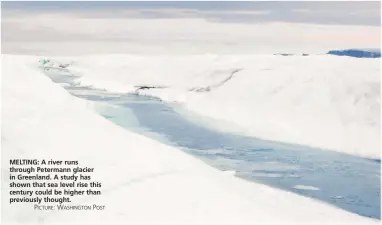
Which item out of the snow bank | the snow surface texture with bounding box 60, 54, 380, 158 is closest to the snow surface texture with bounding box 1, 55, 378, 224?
the snow surface texture with bounding box 60, 54, 380, 158

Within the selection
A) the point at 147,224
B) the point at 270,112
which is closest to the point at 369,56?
the point at 270,112

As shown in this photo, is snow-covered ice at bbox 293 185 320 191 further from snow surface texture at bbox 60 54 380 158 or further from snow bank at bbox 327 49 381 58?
snow bank at bbox 327 49 381 58

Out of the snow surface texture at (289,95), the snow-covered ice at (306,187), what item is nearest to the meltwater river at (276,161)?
the snow-covered ice at (306,187)

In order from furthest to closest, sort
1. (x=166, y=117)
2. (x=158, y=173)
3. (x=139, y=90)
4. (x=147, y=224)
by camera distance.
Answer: (x=139, y=90), (x=166, y=117), (x=158, y=173), (x=147, y=224)

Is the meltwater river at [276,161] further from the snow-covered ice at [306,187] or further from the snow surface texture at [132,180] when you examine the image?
the snow surface texture at [132,180]

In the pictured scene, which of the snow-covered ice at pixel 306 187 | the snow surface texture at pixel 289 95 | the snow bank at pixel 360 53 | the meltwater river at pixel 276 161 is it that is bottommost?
the snow-covered ice at pixel 306 187

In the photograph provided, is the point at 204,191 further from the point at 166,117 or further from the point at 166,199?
the point at 166,117

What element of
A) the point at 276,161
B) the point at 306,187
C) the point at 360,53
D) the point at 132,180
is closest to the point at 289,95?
the point at 360,53
